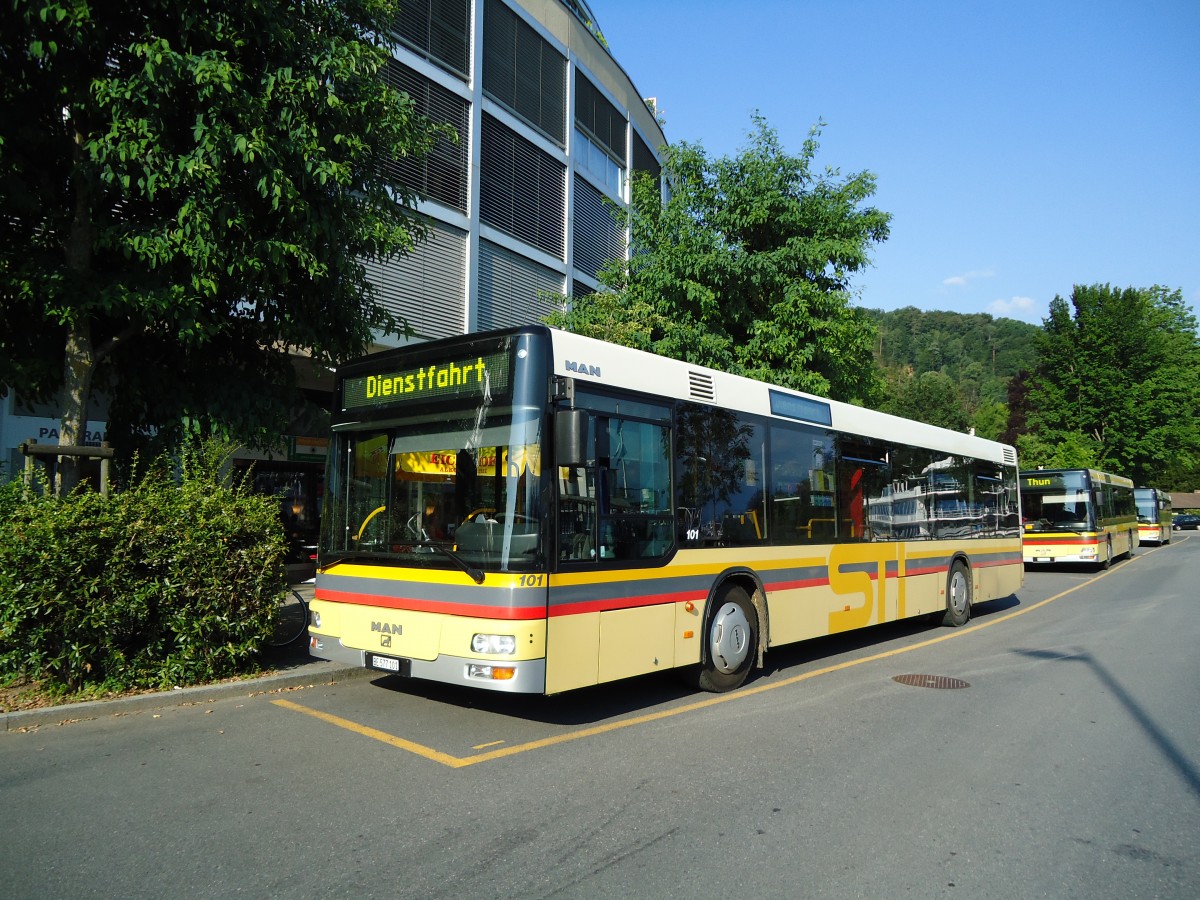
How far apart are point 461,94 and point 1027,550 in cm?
2045

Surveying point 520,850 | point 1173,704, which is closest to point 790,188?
point 1173,704

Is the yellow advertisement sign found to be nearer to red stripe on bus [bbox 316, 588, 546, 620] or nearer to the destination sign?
the destination sign

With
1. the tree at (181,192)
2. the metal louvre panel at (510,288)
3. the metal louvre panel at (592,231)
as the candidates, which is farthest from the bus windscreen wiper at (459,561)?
the metal louvre panel at (592,231)

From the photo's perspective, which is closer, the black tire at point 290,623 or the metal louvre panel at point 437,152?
the black tire at point 290,623

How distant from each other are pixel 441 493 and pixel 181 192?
12.2ft

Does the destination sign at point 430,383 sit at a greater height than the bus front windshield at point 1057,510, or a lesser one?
greater

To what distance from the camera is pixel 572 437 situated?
19.0 ft

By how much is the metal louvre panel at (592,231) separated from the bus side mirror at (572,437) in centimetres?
1759

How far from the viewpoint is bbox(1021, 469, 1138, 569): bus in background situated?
23.6 meters

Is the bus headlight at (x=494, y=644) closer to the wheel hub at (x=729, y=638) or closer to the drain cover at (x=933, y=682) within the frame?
the wheel hub at (x=729, y=638)

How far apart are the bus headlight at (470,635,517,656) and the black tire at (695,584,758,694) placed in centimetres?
237

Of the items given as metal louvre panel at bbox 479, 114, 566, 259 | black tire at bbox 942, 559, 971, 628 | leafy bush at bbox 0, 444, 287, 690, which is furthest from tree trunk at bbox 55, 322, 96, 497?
metal louvre panel at bbox 479, 114, 566, 259

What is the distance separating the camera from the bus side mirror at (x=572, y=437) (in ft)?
19.0

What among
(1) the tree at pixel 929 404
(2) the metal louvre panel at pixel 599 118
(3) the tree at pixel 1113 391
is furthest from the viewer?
(1) the tree at pixel 929 404
